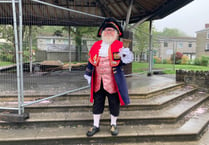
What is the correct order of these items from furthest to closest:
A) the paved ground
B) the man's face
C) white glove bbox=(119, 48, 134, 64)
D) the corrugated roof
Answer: the corrugated roof < the paved ground < the man's face < white glove bbox=(119, 48, 134, 64)

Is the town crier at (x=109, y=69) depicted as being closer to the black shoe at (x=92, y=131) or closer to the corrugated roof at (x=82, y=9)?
the black shoe at (x=92, y=131)

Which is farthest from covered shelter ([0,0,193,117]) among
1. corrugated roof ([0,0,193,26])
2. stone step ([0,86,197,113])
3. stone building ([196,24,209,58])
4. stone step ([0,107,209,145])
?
stone building ([196,24,209,58])

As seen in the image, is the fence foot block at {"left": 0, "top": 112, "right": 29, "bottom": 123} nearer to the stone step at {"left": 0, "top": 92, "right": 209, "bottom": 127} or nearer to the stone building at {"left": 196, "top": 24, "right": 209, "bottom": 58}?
the stone step at {"left": 0, "top": 92, "right": 209, "bottom": 127}

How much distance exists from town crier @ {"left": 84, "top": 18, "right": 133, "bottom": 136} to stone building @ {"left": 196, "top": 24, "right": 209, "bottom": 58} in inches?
1228

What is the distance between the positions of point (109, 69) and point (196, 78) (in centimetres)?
424

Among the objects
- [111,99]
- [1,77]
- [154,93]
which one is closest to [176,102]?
[154,93]

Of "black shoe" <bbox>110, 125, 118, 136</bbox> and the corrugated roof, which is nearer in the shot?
"black shoe" <bbox>110, 125, 118, 136</bbox>

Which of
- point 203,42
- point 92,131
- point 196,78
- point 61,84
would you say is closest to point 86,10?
point 61,84

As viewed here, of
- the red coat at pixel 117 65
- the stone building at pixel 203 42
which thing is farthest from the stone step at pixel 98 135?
the stone building at pixel 203 42

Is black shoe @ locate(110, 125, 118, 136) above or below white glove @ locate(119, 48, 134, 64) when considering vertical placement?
below

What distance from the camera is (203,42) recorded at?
29.2 meters

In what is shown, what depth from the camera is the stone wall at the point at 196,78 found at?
5293 millimetres

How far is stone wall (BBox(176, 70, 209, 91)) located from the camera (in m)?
5.29

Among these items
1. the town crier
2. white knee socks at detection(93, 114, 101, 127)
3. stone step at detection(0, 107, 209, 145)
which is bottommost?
stone step at detection(0, 107, 209, 145)
